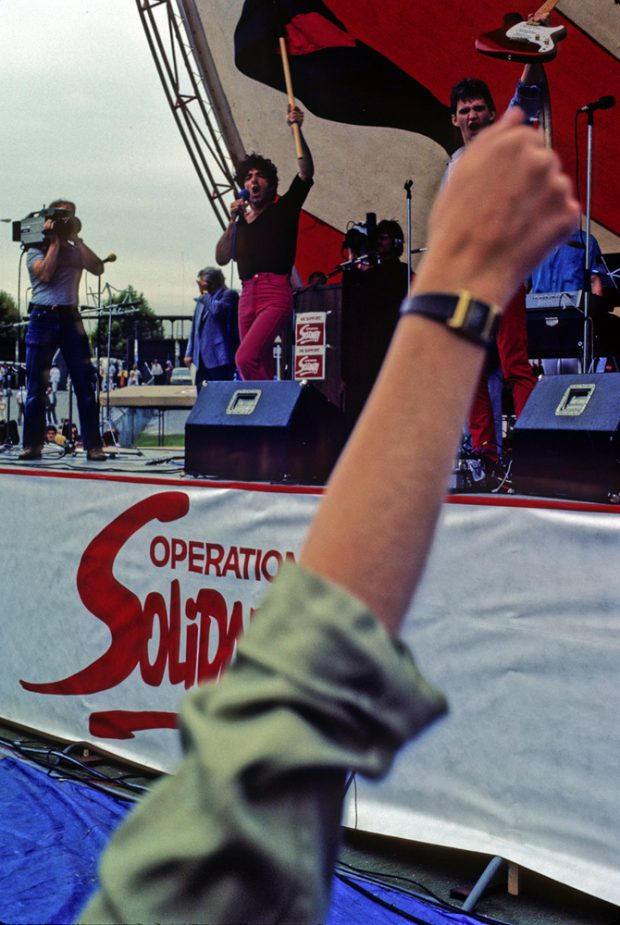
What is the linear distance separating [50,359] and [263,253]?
1.90 m

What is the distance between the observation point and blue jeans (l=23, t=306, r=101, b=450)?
6.93 meters

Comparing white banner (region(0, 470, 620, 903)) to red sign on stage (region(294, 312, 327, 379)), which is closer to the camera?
white banner (region(0, 470, 620, 903))

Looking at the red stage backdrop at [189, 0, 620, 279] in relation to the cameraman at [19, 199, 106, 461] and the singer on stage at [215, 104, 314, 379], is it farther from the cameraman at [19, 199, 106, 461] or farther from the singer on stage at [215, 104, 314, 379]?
the cameraman at [19, 199, 106, 461]

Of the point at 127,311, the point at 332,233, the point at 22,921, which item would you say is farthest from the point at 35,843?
the point at 127,311

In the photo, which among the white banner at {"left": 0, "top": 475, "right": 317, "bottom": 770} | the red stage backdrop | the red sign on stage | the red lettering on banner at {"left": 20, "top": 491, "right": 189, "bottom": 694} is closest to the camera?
the white banner at {"left": 0, "top": 475, "right": 317, "bottom": 770}

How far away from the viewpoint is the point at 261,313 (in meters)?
6.17

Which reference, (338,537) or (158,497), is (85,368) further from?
(338,537)

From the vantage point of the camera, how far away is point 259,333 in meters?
6.15

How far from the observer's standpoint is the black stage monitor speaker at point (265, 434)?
4.89m

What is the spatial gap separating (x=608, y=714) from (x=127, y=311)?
12325 millimetres

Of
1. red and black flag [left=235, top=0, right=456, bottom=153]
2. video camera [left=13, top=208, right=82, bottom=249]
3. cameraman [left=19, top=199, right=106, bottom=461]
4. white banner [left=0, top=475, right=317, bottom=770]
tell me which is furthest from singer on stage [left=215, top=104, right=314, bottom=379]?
red and black flag [left=235, top=0, right=456, bottom=153]

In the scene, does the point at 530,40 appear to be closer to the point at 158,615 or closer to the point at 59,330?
the point at 59,330

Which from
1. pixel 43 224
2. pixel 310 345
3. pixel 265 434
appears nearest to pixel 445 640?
pixel 265 434

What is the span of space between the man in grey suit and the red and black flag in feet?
9.39
